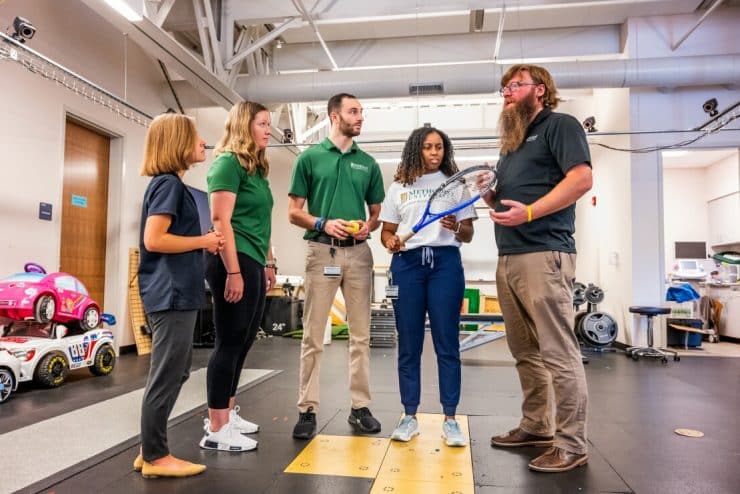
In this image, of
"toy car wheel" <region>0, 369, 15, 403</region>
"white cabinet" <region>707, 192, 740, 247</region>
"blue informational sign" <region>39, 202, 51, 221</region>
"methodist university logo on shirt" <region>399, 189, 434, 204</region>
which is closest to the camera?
"methodist university logo on shirt" <region>399, 189, 434, 204</region>

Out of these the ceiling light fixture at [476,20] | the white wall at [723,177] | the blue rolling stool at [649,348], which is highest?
the ceiling light fixture at [476,20]

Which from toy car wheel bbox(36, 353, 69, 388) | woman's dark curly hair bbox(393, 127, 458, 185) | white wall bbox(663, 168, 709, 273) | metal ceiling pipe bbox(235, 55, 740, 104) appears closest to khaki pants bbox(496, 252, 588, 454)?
woman's dark curly hair bbox(393, 127, 458, 185)

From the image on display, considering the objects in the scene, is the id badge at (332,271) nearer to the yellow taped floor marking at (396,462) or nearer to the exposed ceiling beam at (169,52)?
the yellow taped floor marking at (396,462)

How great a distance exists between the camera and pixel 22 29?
3561mm

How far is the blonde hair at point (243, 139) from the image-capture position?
2.17m

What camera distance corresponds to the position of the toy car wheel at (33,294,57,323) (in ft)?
12.1

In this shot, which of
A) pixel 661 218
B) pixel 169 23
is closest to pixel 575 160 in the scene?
pixel 661 218

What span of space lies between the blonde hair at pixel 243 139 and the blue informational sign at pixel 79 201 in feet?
12.7

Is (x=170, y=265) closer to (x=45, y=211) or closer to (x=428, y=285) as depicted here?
(x=428, y=285)

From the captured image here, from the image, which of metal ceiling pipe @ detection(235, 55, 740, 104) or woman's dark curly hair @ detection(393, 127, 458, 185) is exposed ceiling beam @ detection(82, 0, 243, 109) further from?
woman's dark curly hair @ detection(393, 127, 458, 185)

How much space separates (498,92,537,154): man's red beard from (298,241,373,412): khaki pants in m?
0.92

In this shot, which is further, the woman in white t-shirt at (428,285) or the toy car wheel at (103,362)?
the toy car wheel at (103,362)

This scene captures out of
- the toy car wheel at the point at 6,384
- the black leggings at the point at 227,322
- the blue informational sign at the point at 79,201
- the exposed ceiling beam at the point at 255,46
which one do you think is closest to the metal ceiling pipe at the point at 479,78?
the exposed ceiling beam at the point at 255,46

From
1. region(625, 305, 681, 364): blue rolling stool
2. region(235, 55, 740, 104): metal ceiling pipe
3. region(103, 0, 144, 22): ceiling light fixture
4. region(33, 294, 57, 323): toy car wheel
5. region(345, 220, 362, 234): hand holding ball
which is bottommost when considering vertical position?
region(625, 305, 681, 364): blue rolling stool
